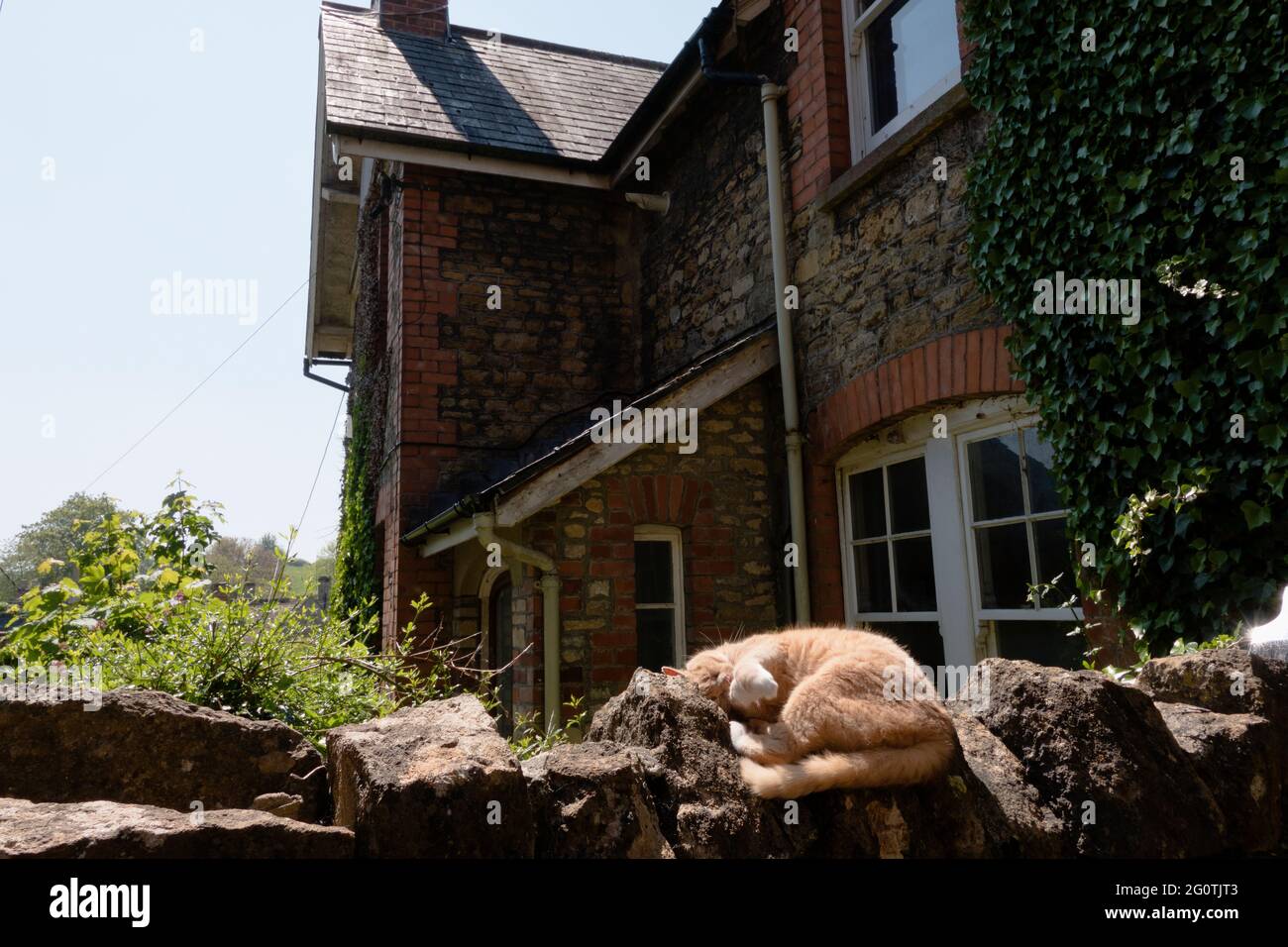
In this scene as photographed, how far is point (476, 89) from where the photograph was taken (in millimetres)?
9594

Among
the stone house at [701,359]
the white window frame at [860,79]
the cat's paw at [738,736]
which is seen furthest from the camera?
the white window frame at [860,79]

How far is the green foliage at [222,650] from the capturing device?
2613 millimetres

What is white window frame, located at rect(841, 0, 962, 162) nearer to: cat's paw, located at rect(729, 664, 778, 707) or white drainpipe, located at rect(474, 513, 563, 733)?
white drainpipe, located at rect(474, 513, 563, 733)

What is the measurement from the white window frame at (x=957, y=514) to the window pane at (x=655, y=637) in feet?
5.19

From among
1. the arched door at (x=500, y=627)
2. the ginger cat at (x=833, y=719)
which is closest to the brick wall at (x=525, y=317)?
the arched door at (x=500, y=627)

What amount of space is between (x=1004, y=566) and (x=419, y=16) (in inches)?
380

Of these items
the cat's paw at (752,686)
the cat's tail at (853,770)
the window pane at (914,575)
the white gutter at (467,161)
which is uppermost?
the white gutter at (467,161)

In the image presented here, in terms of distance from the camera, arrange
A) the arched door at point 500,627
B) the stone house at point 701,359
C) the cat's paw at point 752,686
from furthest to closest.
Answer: the arched door at point 500,627 → the stone house at point 701,359 → the cat's paw at point 752,686

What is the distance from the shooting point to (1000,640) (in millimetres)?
4742

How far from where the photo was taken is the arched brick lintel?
4.45 metres

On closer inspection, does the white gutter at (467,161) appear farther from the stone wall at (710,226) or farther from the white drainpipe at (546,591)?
the white drainpipe at (546,591)

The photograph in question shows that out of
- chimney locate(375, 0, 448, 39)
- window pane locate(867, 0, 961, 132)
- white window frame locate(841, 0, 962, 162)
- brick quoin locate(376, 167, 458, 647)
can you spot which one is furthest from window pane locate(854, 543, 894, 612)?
chimney locate(375, 0, 448, 39)

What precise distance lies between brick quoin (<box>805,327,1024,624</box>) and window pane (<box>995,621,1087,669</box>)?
1172 mm
